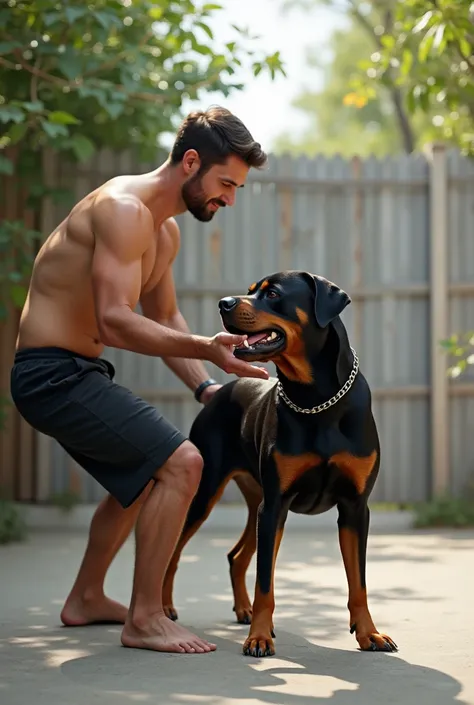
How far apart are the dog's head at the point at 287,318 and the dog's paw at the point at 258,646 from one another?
924 millimetres

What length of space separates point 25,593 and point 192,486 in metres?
1.75

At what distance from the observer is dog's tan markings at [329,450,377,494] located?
413 centimetres

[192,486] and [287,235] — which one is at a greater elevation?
[287,235]

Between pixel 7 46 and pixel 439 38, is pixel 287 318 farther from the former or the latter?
pixel 7 46

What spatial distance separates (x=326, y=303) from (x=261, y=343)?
281 mm

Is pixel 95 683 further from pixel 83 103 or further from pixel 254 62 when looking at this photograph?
pixel 83 103

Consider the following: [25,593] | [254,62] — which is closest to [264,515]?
[25,593]

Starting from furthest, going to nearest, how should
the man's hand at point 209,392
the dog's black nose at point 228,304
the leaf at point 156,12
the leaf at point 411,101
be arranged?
the leaf at point 156,12 < the leaf at point 411,101 < the man's hand at point 209,392 < the dog's black nose at point 228,304

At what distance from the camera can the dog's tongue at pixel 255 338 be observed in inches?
160

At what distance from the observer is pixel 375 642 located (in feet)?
13.7

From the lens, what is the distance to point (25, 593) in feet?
18.8

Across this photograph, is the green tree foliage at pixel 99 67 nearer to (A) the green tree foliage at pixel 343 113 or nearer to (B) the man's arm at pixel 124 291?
(B) the man's arm at pixel 124 291

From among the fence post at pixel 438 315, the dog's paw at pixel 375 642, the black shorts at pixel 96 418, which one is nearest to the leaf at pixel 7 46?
the black shorts at pixel 96 418

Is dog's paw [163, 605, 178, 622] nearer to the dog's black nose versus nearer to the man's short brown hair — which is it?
the dog's black nose
